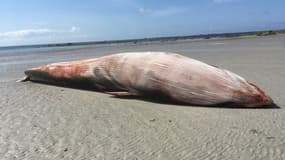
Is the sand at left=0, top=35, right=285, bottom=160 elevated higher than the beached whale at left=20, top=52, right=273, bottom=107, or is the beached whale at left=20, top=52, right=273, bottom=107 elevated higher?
the beached whale at left=20, top=52, right=273, bottom=107

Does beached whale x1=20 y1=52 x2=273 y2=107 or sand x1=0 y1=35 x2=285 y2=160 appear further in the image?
beached whale x1=20 y1=52 x2=273 y2=107

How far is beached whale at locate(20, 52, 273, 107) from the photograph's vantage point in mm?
5152

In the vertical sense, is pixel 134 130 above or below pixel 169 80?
below

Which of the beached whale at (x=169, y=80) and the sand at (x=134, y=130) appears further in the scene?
the beached whale at (x=169, y=80)

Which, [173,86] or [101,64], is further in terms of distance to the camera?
[101,64]

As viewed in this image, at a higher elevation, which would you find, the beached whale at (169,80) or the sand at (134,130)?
the beached whale at (169,80)

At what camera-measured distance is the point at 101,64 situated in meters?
6.79

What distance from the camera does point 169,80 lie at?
220 inches

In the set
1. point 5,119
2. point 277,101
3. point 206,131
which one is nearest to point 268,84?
point 277,101

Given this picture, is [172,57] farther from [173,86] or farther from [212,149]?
[212,149]

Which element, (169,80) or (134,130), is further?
(169,80)

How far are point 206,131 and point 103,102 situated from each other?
2.23 metres

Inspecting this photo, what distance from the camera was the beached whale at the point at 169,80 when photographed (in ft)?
16.9

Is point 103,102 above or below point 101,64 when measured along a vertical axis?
below
